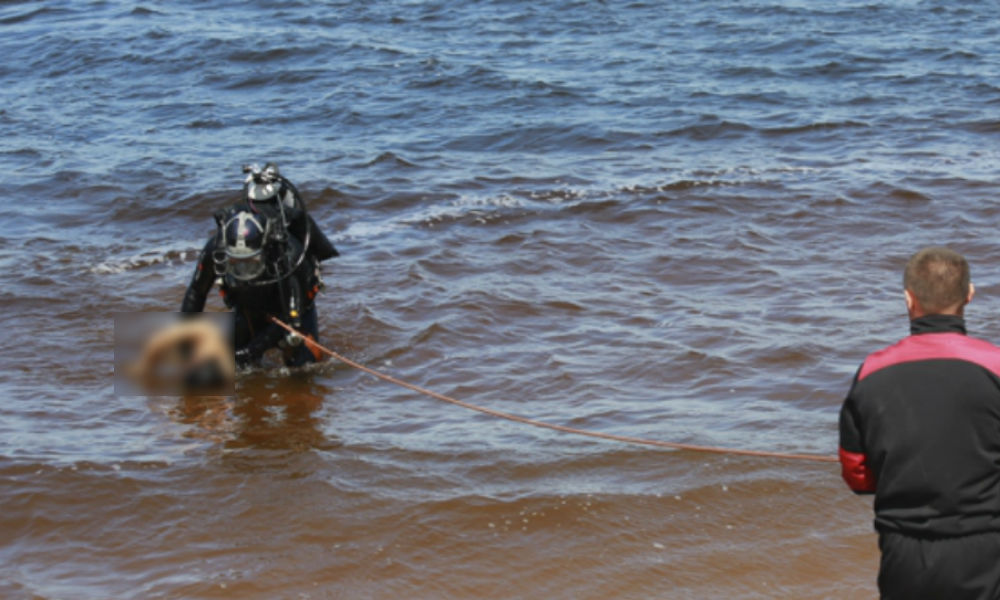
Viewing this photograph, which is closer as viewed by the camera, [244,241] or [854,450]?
[854,450]

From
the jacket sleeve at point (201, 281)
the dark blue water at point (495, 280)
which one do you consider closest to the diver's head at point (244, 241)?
the jacket sleeve at point (201, 281)

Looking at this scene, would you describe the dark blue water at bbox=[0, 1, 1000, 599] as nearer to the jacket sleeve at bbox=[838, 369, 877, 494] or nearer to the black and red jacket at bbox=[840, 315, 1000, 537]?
the jacket sleeve at bbox=[838, 369, 877, 494]

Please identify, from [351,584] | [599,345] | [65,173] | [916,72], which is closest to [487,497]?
[351,584]

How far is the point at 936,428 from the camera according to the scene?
123 inches

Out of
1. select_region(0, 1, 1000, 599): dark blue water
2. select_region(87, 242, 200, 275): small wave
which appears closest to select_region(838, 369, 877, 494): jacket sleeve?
select_region(0, 1, 1000, 599): dark blue water

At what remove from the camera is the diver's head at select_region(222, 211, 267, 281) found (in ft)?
22.0

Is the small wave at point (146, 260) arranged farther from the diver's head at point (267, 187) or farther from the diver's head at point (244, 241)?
the diver's head at point (244, 241)

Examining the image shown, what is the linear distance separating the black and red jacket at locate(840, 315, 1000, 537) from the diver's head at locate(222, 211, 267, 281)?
4.25 metres

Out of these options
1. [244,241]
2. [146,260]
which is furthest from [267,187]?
[146,260]

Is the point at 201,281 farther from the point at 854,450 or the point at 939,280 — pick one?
the point at 939,280

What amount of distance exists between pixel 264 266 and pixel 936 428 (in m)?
4.56

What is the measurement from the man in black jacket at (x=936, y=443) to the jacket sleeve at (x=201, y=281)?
4.63 meters

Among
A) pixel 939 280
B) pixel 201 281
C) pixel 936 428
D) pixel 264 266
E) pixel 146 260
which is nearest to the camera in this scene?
pixel 936 428

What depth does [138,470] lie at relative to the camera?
20.2 ft
